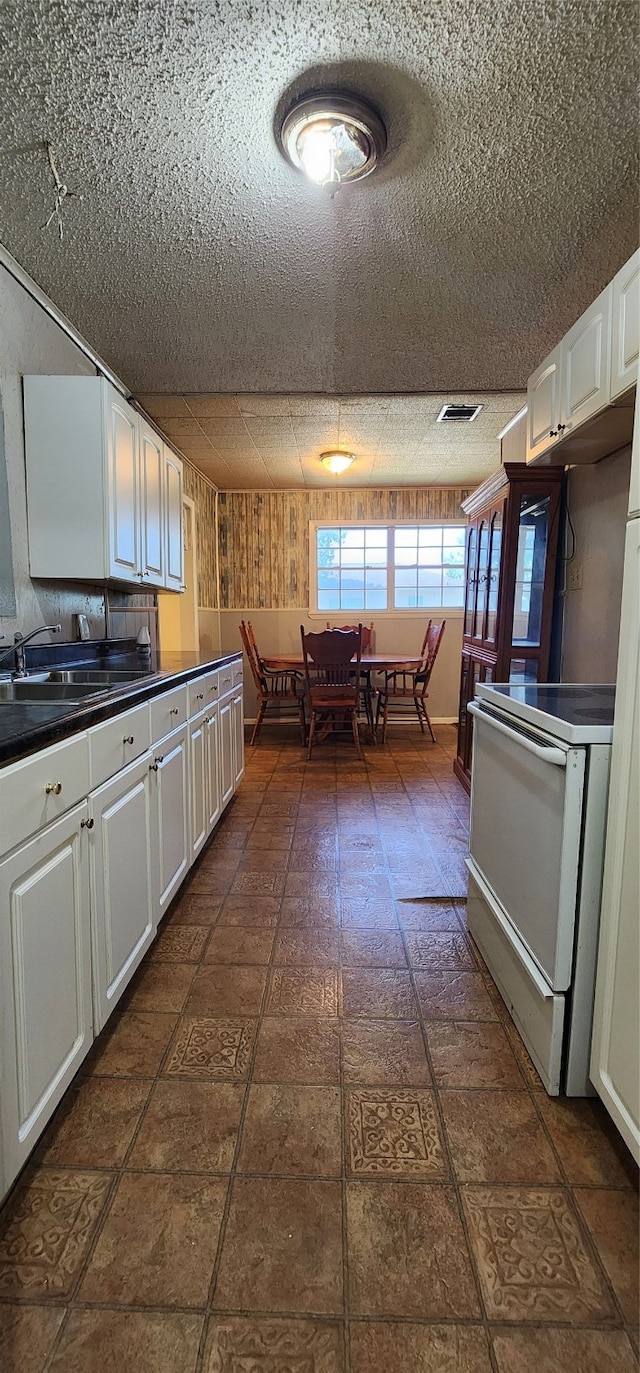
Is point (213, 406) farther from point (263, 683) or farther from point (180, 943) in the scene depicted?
point (180, 943)

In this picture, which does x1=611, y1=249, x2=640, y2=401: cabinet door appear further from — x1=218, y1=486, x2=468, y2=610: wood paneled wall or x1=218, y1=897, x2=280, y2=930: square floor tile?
x1=218, y1=486, x2=468, y2=610: wood paneled wall

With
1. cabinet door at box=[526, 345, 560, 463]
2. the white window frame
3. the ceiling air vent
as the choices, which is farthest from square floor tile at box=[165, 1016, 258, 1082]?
the white window frame

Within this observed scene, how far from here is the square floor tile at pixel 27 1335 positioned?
2.71 ft

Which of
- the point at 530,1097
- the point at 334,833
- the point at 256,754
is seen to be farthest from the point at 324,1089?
the point at 256,754

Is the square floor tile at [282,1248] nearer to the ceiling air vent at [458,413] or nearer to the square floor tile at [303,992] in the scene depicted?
the square floor tile at [303,992]

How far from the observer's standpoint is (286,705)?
5.71 meters

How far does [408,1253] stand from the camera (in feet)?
3.16

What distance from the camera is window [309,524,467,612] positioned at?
5.71 m

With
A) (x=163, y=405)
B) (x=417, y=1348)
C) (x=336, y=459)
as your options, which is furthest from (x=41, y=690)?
(x=336, y=459)

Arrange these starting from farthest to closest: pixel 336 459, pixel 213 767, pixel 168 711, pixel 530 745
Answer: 1. pixel 336 459
2. pixel 213 767
3. pixel 168 711
4. pixel 530 745

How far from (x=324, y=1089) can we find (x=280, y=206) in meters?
2.40

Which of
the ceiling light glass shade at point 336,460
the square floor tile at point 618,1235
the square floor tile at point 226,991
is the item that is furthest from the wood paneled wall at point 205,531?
the square floor tile at point 618,1235

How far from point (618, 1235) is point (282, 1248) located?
1.90 ft

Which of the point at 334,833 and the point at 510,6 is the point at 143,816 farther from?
the point at 510,6
